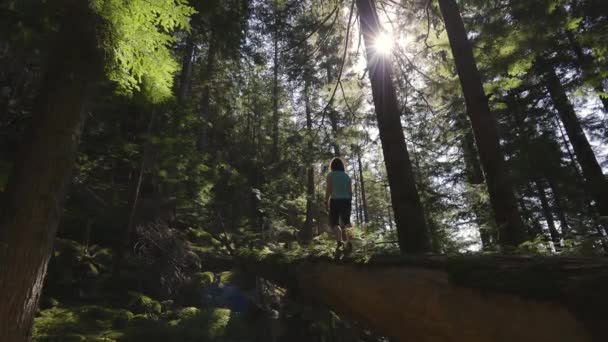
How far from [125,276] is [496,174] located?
8877 millimetres

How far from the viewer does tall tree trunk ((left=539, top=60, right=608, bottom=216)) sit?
1016 cm

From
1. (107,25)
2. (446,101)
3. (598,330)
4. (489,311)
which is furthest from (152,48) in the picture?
(446,101)

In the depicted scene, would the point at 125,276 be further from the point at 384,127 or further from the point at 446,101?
the point at 446,101

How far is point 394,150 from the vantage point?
5785 mm

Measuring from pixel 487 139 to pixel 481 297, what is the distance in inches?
182

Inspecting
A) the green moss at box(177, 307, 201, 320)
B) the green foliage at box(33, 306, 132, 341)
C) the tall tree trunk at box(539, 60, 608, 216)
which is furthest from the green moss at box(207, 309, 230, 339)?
the tall tree trunk at box(539, 60, 608, 216)

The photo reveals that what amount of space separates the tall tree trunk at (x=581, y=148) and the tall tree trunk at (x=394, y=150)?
28.5 feet

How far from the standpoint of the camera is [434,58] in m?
8.67

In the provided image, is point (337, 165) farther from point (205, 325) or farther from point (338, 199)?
point (205, 325)

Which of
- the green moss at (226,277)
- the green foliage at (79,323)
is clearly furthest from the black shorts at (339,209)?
the green moss at (226,277)

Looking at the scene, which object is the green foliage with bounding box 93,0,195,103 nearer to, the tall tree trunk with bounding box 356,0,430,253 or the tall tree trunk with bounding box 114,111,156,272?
the tall tree trunk with bounding box 356,0,430,253

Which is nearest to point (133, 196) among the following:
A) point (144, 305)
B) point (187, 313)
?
point (144, 305)

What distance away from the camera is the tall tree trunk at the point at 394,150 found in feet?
17.4

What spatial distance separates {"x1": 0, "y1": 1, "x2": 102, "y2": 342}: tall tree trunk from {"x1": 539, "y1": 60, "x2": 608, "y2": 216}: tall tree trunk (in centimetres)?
1367
